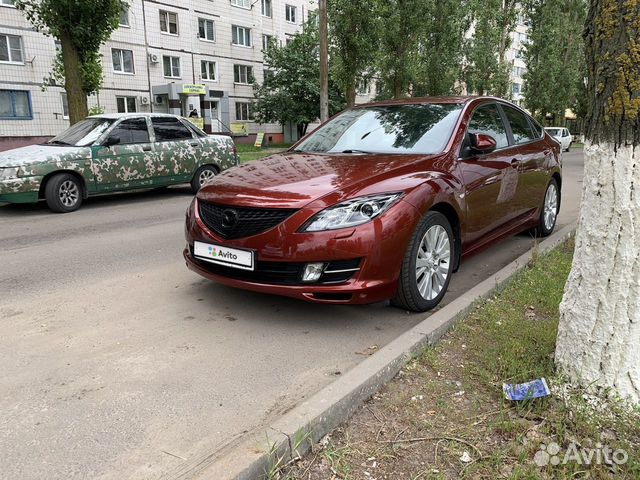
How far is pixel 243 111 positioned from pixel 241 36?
5.13m

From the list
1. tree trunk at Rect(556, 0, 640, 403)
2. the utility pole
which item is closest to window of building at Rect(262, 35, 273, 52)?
the utility pole

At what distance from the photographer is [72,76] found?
12.5m

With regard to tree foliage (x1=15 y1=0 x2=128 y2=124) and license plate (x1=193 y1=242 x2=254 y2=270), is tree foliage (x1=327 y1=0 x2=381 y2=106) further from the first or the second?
license plate (x1=193 y1=242 x2=254 y2=270)

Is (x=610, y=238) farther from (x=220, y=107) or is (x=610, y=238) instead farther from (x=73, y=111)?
(x=220, y=107)

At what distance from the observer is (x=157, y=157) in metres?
9.84

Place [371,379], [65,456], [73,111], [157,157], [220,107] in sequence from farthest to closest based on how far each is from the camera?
[220,107] → [73,111] → [157,157] → [371,379] → [65,456]

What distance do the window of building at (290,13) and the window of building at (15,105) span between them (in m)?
21.0

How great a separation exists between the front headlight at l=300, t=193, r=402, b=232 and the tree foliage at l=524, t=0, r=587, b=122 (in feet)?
103

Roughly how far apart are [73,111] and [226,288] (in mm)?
10133

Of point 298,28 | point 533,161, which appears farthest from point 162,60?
point 533,161

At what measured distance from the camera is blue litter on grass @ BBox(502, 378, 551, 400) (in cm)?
259

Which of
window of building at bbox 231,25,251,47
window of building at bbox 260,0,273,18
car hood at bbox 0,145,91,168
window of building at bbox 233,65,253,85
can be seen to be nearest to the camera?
car hood at bbox 0,145,91,168

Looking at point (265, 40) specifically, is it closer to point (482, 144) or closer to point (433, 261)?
point (482, 144)

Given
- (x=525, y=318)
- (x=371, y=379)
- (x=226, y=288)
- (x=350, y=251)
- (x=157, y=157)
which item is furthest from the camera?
(x=157, y=157)
